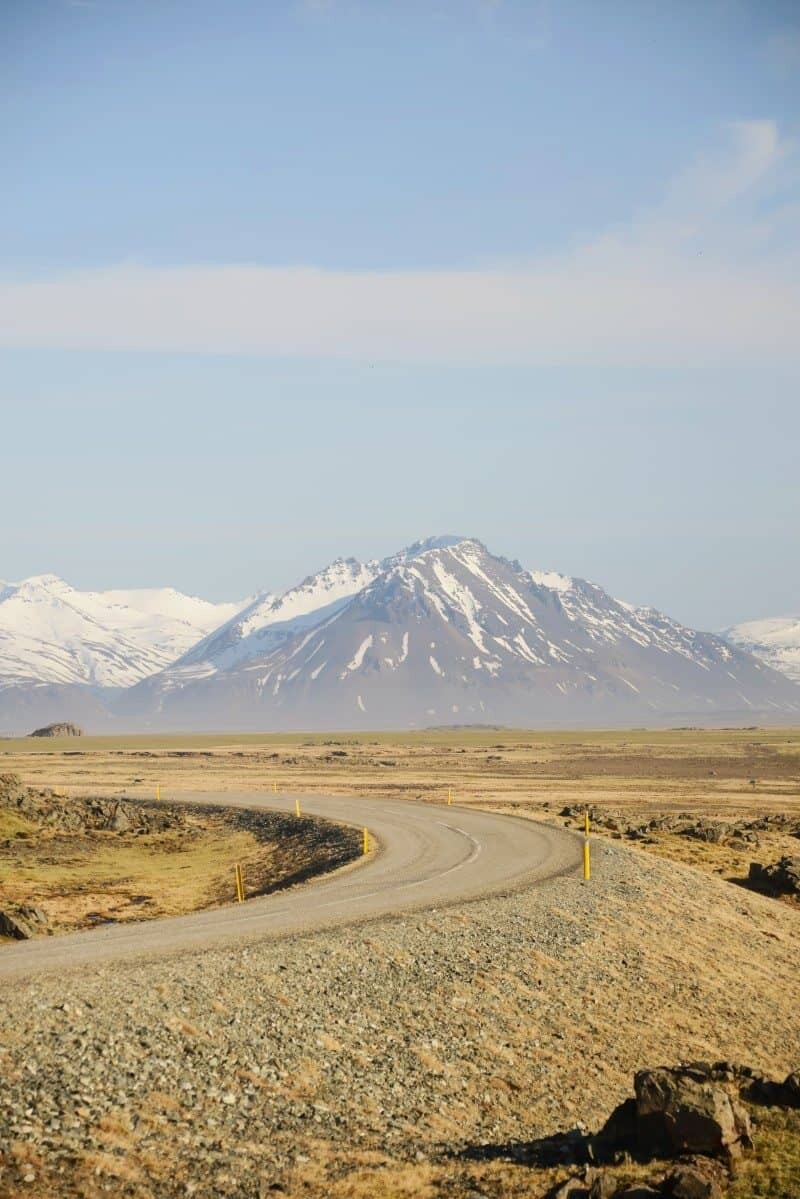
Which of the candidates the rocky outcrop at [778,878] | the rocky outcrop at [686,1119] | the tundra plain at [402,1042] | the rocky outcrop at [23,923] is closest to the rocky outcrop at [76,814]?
the rocky outcrop at [23,923]

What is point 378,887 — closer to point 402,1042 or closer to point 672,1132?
point 402,1042

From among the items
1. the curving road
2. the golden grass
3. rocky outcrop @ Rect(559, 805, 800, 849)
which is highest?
the curving road

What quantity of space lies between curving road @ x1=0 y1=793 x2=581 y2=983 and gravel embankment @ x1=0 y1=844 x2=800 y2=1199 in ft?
5.05

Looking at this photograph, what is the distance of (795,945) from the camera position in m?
35.4

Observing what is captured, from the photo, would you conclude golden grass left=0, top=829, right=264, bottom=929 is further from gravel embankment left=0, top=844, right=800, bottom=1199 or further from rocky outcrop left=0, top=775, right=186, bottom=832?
gravel embankment left=0, top=844, right=800, bottom=1199

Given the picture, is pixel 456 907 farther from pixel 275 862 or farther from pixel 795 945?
pixel 275 862

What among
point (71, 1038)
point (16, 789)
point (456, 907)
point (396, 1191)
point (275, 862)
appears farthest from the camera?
point (16, 789)

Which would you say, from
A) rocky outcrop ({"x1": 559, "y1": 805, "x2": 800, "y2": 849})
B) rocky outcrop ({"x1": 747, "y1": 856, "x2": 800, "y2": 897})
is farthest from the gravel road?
rocky outcrop ({"x1": 559, "y1": 805, "x2": 800, "y2": 849})

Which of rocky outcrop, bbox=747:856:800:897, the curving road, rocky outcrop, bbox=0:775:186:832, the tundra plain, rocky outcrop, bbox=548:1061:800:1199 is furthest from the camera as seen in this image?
rocky outcrop, bbox=0:775:186:832

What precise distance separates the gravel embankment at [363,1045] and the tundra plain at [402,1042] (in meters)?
0.05

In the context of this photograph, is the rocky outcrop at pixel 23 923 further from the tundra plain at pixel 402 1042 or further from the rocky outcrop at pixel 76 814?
the rocky outcrop at pixel 76 814

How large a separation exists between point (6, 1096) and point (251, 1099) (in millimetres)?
3721

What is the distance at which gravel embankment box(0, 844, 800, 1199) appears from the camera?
53.3ft

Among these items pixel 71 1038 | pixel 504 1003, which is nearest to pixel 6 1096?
pixel 71 1038
